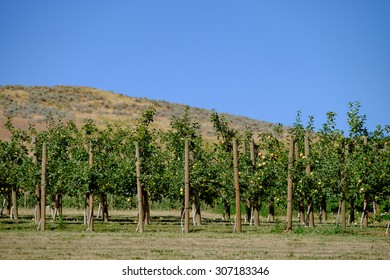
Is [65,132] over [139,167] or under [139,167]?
over

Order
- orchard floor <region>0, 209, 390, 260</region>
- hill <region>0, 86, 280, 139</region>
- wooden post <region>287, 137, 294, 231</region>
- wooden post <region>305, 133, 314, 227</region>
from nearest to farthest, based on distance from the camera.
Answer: orchard floor <region>0, 209, 390, 260</region> < wooden post <region>287, 137, 294, 231</region> < wooden post <region>305, 133, 314, 227</region> < hill <region>0, 86, 280, 139</region>

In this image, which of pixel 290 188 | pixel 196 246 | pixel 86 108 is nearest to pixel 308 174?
pixel 290 188

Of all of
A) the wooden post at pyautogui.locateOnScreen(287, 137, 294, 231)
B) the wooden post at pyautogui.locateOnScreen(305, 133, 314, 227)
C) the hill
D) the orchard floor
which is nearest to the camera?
the orchard floor

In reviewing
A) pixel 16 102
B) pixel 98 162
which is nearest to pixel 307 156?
pixel 98 162

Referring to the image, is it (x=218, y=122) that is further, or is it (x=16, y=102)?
(x=16, y=102)

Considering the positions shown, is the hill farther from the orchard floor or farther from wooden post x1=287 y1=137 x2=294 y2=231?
the orchard floor

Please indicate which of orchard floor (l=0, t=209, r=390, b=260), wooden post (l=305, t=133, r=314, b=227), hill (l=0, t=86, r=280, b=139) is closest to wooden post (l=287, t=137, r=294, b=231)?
orchard floor (l=0, t=209, r=390, b=260)

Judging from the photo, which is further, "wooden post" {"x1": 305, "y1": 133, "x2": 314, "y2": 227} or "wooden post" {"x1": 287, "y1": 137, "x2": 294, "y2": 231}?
"wooden post" {"x1": 305, "y1": 133, "x2": 314, "y2": 227}

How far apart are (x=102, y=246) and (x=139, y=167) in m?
7.38

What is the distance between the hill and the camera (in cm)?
9646

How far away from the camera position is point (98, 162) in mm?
28828

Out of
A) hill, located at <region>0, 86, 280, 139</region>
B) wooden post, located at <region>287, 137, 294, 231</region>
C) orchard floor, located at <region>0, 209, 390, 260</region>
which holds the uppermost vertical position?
hill, located at <region>0, 86, 280, 139</region>
